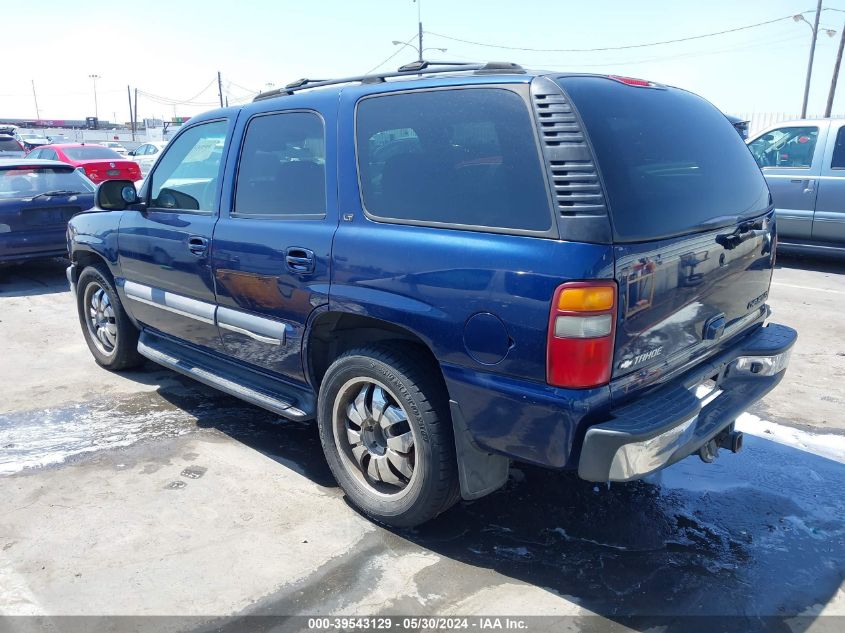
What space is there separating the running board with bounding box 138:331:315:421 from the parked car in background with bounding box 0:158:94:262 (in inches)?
184

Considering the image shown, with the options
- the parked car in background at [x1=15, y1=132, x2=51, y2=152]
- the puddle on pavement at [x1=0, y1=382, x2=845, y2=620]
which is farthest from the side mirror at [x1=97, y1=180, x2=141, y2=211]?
the parked car in background at [x1=15, y1=132, x2=51, y2=152]

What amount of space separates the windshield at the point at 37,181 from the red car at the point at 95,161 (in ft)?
18.2

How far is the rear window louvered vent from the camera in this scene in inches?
96.2

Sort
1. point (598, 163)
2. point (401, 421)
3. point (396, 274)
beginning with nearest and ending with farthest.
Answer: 1. point (598, 163)
2. point (396, 274)
3. point (401, 421)

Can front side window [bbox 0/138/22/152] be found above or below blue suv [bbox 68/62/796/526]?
above

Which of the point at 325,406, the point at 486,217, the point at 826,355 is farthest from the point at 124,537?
the point at 826,355

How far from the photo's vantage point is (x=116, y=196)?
181 inches

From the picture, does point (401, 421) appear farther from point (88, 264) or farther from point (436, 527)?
point (88, 264)

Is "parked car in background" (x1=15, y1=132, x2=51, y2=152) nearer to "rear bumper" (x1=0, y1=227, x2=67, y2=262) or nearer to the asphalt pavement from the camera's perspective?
"rear bumper" (x1=0, y1=227, x2=67, y2=262)

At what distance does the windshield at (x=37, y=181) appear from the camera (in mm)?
8539

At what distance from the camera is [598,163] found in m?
2.48

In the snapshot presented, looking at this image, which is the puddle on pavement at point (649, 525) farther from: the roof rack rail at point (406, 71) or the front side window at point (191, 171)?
the roof rack rail at point (406, 71)

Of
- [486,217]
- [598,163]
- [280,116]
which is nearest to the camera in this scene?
[598,163]

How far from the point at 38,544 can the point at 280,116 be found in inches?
94.7
